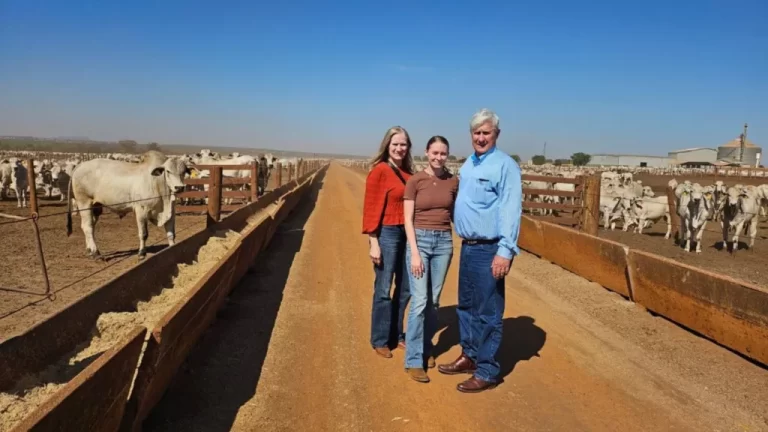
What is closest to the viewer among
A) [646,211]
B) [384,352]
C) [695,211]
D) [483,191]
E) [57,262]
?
[483,191]

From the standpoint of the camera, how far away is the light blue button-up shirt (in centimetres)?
395

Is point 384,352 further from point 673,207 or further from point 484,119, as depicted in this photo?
point 673,207

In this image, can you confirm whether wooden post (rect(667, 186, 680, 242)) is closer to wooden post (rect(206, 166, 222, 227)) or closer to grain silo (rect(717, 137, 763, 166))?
wooden post (rect(206, 166, 222, 227))

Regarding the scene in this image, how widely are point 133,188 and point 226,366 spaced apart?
6.72 meters

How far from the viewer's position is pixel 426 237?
14.3ft

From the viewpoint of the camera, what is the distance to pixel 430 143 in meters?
4.35

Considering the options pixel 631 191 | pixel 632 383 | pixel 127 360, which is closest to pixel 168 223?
pixel 127 360

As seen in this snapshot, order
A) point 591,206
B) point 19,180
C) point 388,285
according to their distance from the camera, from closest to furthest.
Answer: point 388,285 < point 591,206 < point 19,180

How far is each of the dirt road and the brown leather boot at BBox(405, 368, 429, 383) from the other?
0.06 m

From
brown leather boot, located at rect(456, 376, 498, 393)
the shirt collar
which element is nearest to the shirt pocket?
the shirt collar

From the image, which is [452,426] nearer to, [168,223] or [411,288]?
[411,288]

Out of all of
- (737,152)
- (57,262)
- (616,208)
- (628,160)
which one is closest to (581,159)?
(628,160)

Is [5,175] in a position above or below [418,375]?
above

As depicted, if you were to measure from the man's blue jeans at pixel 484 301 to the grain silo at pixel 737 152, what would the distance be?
301ft
